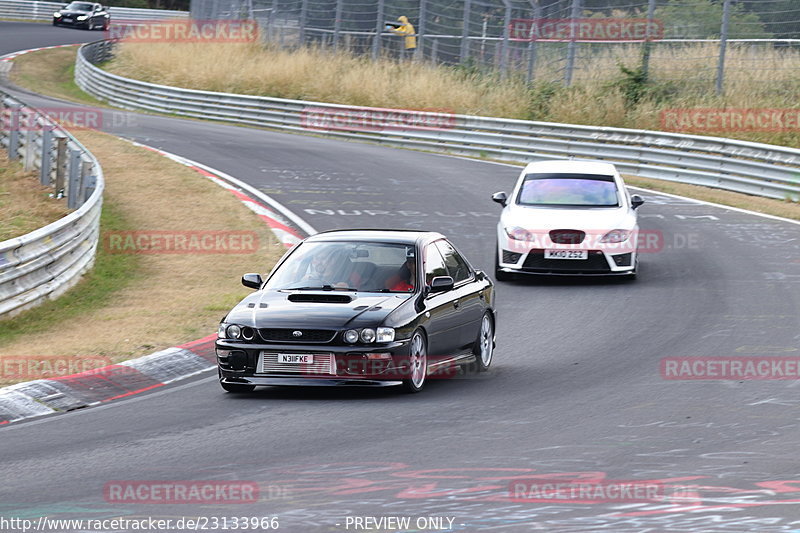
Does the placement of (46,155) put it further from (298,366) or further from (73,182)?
(298,366)

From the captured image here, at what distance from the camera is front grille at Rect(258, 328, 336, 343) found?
33.4 feet

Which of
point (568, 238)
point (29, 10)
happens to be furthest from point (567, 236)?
point (29, 10)

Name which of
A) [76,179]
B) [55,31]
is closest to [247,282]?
[76,179]

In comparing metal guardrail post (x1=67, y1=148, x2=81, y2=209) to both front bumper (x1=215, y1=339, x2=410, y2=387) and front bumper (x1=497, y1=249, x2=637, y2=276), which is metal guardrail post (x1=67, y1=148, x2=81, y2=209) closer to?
front bumper (x1=497, y1=249, x2=637, y2=276)

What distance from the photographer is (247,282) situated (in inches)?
448

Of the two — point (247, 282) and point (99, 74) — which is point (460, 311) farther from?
point (99, 74)

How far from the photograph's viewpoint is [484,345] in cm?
1220

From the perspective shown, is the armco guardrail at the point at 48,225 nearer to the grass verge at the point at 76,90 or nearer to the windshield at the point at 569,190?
the windshield at the point at 569,190

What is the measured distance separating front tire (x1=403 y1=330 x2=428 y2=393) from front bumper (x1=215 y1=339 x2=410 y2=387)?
0.12 meters

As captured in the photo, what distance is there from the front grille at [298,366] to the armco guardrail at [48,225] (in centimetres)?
516

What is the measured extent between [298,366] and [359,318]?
61cm

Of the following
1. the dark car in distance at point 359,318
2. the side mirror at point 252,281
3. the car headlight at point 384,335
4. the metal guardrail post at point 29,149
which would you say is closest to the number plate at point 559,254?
the dark car in distance at point 359,318

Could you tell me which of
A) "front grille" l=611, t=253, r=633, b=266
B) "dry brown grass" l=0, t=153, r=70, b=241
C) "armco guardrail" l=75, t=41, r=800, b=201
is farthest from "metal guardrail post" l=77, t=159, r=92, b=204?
"armco guardrail" l=75, t=41, r=800, b=201

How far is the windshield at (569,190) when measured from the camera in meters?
18.3
